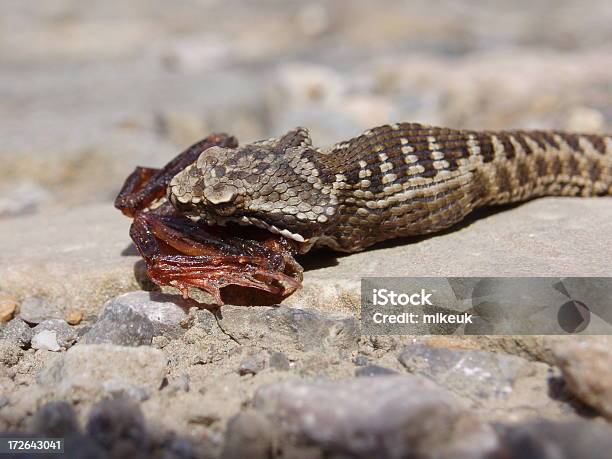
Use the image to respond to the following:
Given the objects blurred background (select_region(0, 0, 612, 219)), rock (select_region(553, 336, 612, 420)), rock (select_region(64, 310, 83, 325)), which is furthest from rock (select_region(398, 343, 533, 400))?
blurred background (select_region(0, 0, 612, 219))

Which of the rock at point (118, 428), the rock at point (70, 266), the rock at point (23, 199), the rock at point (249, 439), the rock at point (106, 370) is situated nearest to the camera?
the rock at point (249, 439)

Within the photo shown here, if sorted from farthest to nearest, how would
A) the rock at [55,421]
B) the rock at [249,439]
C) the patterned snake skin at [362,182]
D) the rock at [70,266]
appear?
1. the rock at [70,266]
2. the patterned snake skin at [362,182]
3. the rock at [55,421]
4. the rock at [249,439]

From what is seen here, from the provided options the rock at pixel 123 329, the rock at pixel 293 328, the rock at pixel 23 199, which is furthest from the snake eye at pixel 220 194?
the rock at pixel 23 199

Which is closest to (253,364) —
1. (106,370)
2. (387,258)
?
(106,370)

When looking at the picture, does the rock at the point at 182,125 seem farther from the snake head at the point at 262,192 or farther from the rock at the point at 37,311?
the snake head at the point at 262,192

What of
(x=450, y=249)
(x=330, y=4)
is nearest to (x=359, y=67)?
(x=330, y=4)
